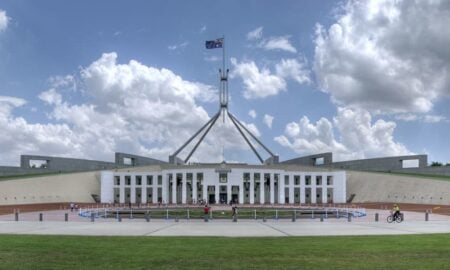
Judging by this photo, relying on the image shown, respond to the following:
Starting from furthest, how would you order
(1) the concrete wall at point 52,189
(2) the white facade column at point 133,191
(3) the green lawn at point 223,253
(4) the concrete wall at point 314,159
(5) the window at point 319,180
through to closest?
(4) the concrete wall at point 314,159
(5) the window at point 319,180
(2) the white facade column at point 133,191
(1) the concrete wall at point 52,189
(3) the green lawn at point 223,253

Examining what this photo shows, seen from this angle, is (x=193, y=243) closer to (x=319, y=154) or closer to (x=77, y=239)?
(x=77, y=239)

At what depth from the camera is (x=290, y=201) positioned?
273 ft

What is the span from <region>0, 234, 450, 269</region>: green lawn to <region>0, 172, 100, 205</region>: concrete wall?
53892 mm

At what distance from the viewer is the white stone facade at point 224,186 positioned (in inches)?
3115

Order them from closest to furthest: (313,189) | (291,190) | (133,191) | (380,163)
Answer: (291,190), (313,189), (133,191), (380,163)

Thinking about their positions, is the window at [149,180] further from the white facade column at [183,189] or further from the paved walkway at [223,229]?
the paved walkway at [223,229]

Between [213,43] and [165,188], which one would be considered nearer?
[213,43]

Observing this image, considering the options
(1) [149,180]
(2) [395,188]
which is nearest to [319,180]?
(2) [395,188]

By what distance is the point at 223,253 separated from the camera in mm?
14469

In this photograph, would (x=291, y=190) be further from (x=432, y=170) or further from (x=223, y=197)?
(x=432, y=170)

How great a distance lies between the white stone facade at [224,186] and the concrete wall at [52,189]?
3745 mm

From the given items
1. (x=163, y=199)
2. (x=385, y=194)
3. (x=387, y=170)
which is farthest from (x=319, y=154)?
(x=163, y=199)

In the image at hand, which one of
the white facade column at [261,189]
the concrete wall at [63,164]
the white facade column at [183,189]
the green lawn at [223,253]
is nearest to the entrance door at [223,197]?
the white facade column at [261,189]

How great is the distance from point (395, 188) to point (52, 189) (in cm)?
5341
